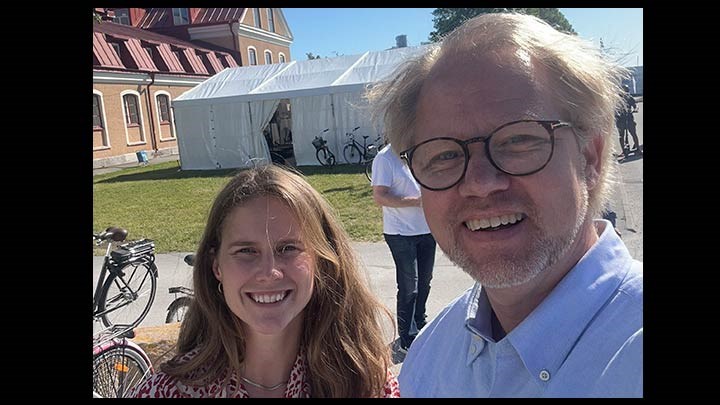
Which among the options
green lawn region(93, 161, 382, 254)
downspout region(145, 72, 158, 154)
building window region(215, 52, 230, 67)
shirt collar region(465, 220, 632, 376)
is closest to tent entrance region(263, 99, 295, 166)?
green lawn region(93, 161, 382, 254)

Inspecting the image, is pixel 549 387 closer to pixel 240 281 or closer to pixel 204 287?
pixel 240 281

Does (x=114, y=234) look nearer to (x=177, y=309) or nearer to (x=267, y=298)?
(x=177, y=309)

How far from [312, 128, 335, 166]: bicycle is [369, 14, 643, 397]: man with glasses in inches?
565

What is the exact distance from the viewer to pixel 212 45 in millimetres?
33531

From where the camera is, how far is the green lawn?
818 centimetres

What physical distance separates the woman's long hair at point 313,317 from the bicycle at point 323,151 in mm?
14085

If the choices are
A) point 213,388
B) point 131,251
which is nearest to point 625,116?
point 213,388

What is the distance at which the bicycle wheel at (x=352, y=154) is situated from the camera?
620 inches

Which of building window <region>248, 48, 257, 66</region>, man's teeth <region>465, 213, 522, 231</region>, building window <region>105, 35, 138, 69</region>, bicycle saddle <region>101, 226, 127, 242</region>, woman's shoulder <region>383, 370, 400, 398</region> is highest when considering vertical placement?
building window <region>248, 48, 257, 66</region>

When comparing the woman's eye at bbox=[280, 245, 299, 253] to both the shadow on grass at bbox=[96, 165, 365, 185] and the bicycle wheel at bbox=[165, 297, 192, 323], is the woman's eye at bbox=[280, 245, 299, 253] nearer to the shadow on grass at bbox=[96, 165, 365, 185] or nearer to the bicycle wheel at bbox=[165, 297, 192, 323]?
the bicycle wheel at bbox=[165, 297, 192, 323]

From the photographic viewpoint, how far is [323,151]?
15922mm

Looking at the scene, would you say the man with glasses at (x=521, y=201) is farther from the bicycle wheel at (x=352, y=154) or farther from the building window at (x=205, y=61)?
the building window at (x=205, y=61)

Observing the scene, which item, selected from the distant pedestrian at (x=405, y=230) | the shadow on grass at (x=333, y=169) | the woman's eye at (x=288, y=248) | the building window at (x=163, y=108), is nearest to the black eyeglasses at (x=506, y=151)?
the woman's eye at (x=288, y=248)

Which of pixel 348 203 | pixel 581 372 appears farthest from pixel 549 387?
pixel 348 203
